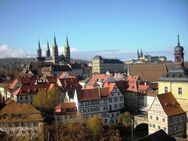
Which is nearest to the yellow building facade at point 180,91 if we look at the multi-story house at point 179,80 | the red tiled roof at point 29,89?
the multi-story house at point 179,80

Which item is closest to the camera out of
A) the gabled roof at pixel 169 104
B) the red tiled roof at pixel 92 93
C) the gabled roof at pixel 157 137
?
the gabled roof at pixel 157 137

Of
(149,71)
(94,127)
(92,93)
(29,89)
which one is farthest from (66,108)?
(149,71)

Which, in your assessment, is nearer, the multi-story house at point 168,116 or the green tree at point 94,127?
the green tree at point 94,127

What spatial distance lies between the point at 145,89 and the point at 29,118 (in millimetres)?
23840

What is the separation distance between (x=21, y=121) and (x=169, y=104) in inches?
769

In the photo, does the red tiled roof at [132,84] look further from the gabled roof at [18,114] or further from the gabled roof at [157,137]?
the gabled roof at [157,137]

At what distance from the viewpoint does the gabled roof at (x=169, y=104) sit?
1517 inches

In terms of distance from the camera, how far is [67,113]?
141 ft

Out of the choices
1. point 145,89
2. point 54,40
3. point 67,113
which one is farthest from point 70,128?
point 54,40

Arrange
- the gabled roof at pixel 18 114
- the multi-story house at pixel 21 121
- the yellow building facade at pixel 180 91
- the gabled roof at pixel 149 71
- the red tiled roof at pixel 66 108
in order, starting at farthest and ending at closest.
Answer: the gabled roof at pixel 149 71, the red tiled roof at pixel 66 108, the yellow building facade at pixel 180 91, the gabled roof at pixel 18 114, the multi-story house at pixel 21 121

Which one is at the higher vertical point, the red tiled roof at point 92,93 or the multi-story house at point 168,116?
the red tiled roof at point 92,93

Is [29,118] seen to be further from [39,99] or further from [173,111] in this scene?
[173,111]

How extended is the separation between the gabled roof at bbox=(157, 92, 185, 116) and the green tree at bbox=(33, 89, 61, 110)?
57.1 feet

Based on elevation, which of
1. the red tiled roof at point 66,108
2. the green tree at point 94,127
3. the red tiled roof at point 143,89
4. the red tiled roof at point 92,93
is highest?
the red tiled roof at point 92,93
